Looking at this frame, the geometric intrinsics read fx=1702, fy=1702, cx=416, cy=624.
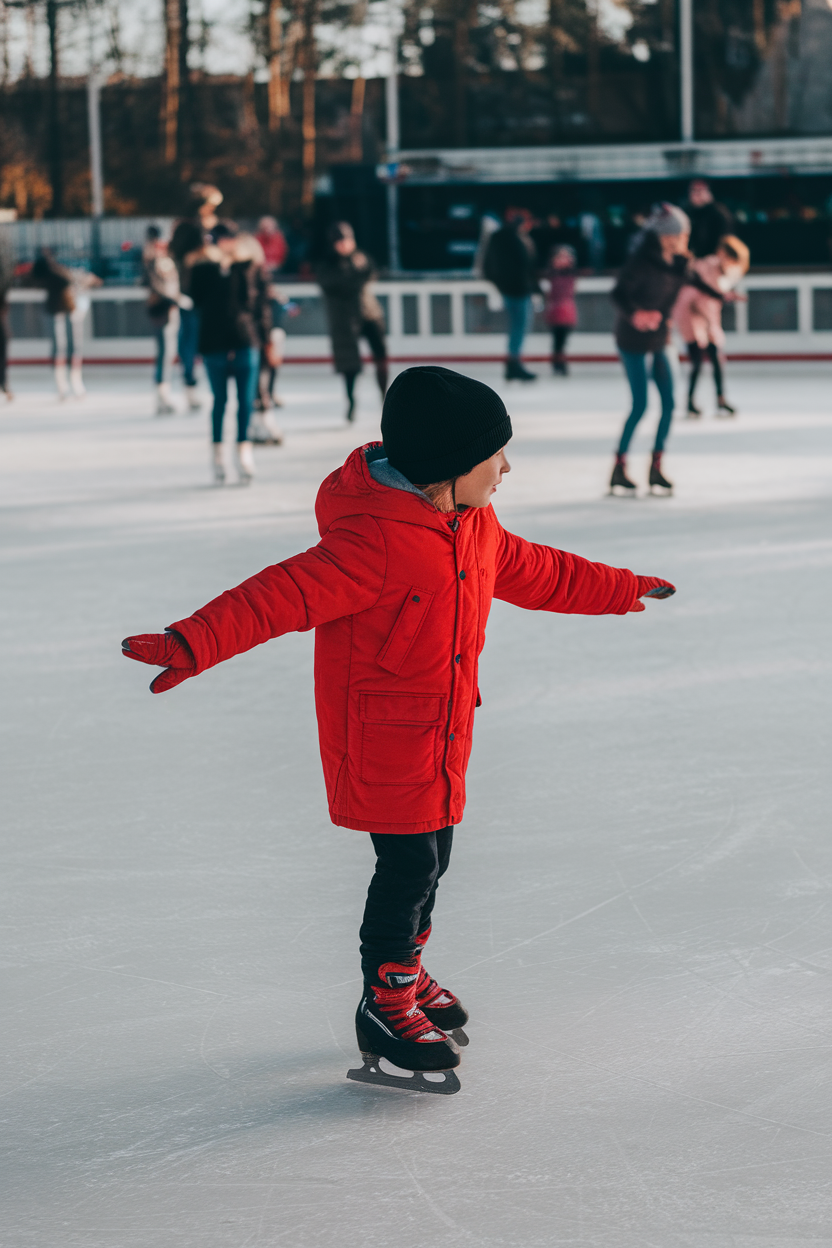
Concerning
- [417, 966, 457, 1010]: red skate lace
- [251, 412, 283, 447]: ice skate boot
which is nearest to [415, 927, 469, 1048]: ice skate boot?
[417, 966, 457, 1010]: red skate lace

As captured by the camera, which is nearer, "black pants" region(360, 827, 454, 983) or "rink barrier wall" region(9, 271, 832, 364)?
"black pants" region(360, 827, 454, 983)

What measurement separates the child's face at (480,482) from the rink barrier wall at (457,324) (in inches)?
556

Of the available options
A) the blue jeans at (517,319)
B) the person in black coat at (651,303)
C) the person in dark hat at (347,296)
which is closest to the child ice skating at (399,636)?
the person in black coat at (651,303)

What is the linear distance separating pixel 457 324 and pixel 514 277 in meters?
2.78

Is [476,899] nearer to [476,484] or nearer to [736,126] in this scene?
[476,484]

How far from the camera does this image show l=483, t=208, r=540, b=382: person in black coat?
14469mm

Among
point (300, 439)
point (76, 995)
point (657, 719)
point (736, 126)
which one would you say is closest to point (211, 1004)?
point (76, 995)

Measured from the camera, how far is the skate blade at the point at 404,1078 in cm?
245

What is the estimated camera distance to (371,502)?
2.35m

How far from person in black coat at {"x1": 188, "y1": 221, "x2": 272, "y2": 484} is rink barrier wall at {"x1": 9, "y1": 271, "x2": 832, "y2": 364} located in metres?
7.86

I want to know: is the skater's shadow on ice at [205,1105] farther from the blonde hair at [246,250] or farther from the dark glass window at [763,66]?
the dark glass window at [763,66]

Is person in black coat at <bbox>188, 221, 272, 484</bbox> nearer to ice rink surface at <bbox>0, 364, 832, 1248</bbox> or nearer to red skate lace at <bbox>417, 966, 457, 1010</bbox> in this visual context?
ice rink surface at <bbox>0, 364, 832, 1248</bbox>

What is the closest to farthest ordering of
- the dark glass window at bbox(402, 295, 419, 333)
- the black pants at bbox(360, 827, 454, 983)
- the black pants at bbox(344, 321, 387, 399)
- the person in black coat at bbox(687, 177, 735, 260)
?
the black pants at bbox(360, 827, 454, 983)
the black pants at bbox(344, 321, 387, 399)
the person in black coat at bbox(687, 177, 735, 260)
the dark glass window at bbox(402, 295, 419, 333)

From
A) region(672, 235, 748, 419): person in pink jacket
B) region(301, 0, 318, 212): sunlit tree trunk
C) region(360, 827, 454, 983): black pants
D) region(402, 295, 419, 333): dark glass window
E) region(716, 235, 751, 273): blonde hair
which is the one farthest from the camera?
region(301, 0, 318, 212): sunlit tree trunk
